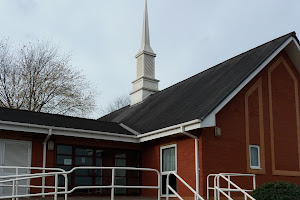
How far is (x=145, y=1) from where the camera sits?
2623 cm

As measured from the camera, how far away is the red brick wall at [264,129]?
13734 millimetres

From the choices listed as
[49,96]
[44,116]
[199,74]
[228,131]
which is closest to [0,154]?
[44,116]

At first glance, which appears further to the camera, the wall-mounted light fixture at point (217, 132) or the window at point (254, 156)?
the window at point (254, 156)

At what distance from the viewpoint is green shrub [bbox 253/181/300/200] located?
10664 mm

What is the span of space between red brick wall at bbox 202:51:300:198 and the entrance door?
239 inches

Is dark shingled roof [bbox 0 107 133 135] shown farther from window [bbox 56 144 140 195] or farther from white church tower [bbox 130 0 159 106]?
white church tower [bbox 130 0 159 106]

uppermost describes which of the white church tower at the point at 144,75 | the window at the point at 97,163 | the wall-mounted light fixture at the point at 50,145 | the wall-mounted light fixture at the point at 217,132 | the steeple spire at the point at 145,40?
the steeple spire at the point at 145,40

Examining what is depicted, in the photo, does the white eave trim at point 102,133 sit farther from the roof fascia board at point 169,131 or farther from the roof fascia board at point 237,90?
the roof fascia board at point 237,90

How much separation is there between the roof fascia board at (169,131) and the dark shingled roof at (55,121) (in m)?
1.05

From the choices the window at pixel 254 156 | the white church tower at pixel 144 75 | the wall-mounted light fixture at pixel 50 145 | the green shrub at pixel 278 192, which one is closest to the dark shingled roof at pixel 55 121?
the wall-mounted light fixture at pixel 50 145

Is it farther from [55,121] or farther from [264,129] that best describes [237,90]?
[55,121]

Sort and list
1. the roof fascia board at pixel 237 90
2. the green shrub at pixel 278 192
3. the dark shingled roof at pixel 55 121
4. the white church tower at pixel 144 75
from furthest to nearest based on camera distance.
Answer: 1. the white church tower at pixel 144 75
2. the dark shingled roof at pixel 55 121
3. the roof fascia board at pixel 237 90
4. the green shrub at pixel 278 192

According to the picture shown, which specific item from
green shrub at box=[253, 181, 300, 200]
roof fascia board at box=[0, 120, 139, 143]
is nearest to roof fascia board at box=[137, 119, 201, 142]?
roof fascia board at box=[0, 120, 139, 143]

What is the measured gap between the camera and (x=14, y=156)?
1379 centimetres
